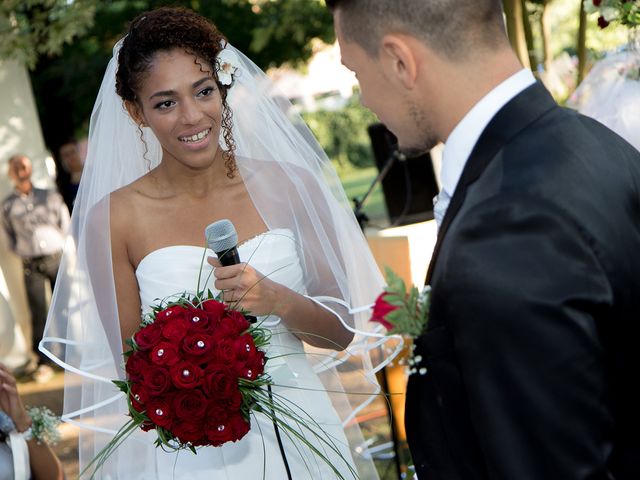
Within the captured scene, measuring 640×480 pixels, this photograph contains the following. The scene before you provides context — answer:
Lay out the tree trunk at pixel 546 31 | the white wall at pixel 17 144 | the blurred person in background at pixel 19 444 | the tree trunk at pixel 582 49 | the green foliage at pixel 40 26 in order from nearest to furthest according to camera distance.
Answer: the blurred person in background at pixel 19 444 < the tree trunk at pixel 582 49 < the tree trunk at pixel 546 31 < the green foliage at pixel 40 26 < the white wall at pixel 17 144

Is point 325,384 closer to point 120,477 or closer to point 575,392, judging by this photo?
point 120,477

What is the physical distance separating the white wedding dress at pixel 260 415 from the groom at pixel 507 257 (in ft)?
4.80

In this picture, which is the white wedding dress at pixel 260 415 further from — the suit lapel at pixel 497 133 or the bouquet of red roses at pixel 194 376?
the suit lapel at pixel 497 133

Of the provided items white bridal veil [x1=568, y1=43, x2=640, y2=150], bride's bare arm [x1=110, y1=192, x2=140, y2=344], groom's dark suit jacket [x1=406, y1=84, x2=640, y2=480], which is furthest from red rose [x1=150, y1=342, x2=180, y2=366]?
white bridal veil [x1=568, y1=43, x2=640, y2=150]

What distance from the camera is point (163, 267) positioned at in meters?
3.20

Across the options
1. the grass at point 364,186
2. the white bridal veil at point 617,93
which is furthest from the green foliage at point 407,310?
the grass at point 364,186

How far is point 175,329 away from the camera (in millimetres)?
2506

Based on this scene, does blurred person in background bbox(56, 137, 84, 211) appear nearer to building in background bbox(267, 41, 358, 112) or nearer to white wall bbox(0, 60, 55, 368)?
white wall bbox(0, 60, 55, 368)

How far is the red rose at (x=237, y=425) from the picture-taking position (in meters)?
2.54

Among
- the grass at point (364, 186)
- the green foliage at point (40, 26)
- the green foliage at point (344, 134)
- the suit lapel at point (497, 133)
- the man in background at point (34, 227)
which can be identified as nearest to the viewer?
the suit lapel at point (497, 133)

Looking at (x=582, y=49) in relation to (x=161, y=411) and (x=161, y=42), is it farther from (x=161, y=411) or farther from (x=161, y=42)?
(x=161, y=411)

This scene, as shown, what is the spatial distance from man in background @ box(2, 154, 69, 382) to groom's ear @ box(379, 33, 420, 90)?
8.51m

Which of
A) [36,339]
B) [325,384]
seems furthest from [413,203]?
[325,384]

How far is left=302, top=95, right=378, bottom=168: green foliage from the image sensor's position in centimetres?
2839
